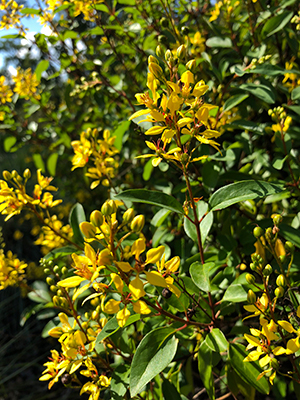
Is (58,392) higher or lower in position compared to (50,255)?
lower

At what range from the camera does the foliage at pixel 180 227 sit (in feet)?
3.28

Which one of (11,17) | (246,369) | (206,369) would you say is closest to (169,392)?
(206,369)

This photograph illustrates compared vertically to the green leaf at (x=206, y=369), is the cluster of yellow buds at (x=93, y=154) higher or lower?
higher

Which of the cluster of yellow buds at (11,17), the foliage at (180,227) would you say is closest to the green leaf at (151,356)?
the foliage at (180,227)

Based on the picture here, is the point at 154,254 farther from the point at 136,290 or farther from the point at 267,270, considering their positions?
the point at 267,270

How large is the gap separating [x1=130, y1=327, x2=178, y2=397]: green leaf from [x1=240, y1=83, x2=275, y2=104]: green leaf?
1.17 m

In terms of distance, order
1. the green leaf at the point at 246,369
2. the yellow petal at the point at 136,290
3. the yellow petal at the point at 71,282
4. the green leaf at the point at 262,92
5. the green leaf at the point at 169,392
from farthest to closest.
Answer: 1. the green leaf at the point at 262,92
2. the green leaf at the point at 169,392
3. the green leaf at the point at 246,369
4. the yellow petal at the point at 71,282
5. the yellow petal at the point at 136,290

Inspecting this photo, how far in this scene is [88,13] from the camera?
2.05 meters

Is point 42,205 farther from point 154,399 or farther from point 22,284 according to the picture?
point 154,399

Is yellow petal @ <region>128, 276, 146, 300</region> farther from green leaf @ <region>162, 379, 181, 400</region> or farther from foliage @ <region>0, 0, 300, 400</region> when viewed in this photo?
green leaf @ <region>162, 379, 181, 400</region>

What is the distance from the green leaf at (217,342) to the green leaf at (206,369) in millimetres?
136

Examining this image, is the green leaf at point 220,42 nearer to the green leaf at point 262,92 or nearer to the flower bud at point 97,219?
the green leaf at point 262,92

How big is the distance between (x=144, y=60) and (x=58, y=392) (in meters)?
3.52

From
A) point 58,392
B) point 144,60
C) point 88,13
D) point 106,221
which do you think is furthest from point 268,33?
point 58,392
